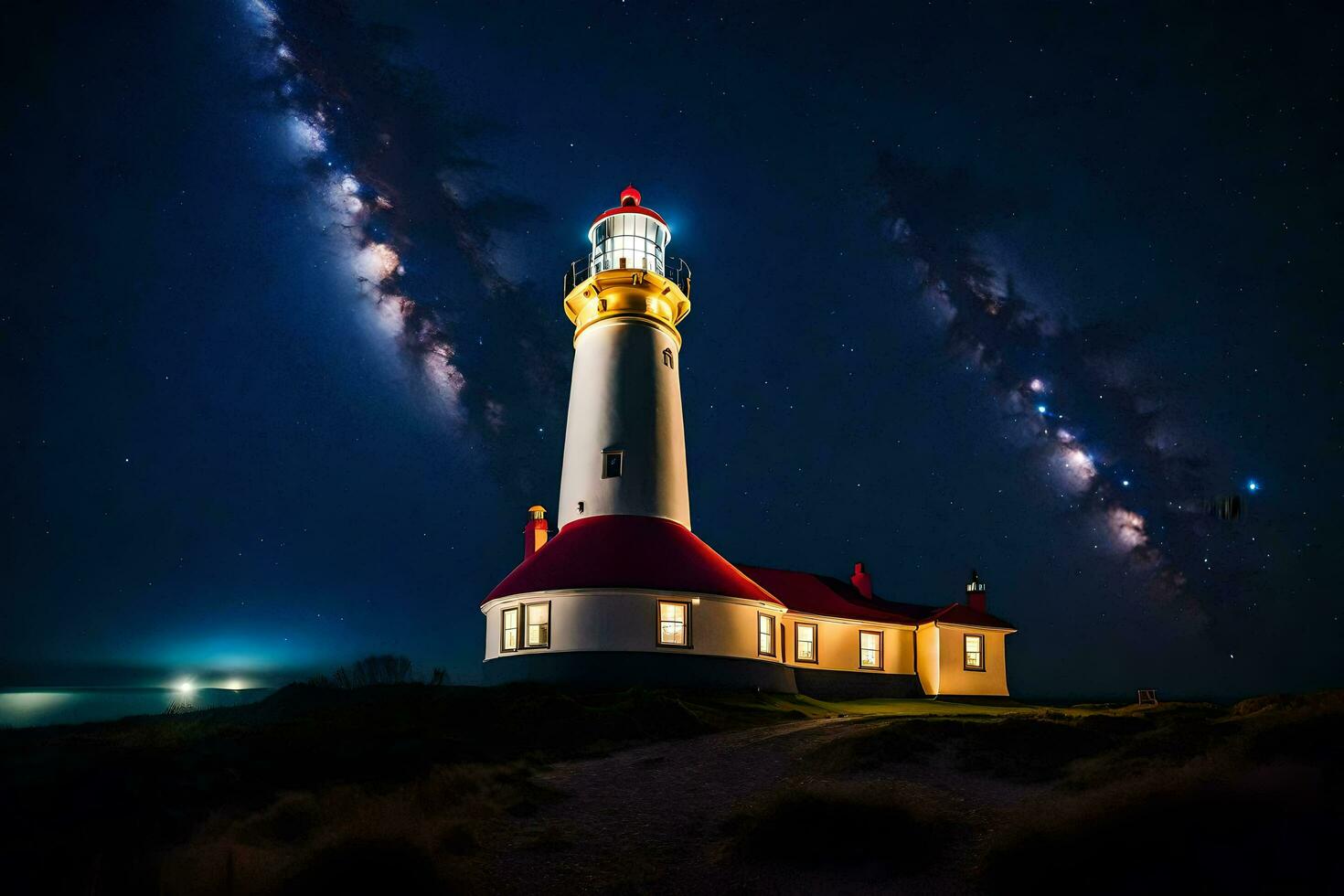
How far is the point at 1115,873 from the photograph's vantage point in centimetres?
755

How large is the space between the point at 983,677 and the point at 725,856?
26.2m

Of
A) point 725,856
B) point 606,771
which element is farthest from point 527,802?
point 725,856

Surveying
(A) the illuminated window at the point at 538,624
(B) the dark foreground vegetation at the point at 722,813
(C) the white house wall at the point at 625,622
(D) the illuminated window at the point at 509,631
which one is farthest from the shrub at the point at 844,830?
(D) the illuminated window at the point at 509,631

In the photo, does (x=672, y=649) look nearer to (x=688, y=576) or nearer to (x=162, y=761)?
(x=688, y=576)

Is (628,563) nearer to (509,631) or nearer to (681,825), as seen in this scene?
(509,631)

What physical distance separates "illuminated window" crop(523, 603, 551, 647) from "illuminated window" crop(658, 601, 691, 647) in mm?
3109

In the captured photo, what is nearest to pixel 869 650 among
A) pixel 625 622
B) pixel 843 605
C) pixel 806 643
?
pixel 843 605

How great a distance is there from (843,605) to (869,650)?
1.77 meters

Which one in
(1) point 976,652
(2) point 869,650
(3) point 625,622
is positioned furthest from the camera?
(1) point 976,652

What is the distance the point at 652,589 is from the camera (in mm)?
25000

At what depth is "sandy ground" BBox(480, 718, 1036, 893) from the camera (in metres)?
8.59

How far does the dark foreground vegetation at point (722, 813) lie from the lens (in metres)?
7.98

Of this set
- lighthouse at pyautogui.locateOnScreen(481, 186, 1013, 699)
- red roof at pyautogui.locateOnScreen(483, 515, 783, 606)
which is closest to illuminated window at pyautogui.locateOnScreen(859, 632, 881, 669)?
lighthouse at pyautogui.locateOnScreen(481, 186, 1013, 699)

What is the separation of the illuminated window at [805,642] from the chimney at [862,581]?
5583 millimetres
